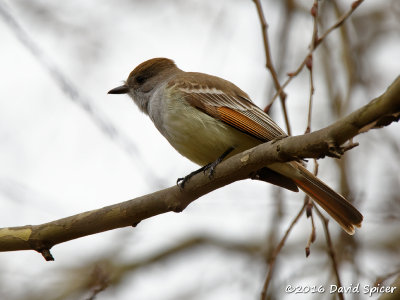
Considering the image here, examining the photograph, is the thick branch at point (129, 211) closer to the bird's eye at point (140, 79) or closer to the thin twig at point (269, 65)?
the thin twig at point (269, 65)

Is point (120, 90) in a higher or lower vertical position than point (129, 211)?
higher

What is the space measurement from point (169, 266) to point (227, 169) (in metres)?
4.11

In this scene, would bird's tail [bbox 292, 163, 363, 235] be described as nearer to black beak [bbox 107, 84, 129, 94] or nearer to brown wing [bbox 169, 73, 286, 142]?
brown wing [bbox 169, 73, 286, 142]

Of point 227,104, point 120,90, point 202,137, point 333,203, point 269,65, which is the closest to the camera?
point 269,65

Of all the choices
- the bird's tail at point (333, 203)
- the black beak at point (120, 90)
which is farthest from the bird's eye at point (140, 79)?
the bird's tail at point (333, 203)

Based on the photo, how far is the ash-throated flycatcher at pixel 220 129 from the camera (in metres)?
4.97

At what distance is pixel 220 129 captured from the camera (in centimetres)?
522

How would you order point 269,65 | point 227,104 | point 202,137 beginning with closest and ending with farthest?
1. point 269,65
2. point 202,137
3. point 227,104

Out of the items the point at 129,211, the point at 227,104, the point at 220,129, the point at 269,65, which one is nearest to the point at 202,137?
the point at 220,129

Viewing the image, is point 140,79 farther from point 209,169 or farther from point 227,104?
point 209,169

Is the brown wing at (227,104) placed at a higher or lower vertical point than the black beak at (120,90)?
lower

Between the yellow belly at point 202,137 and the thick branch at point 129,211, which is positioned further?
the yellow belly at point 202,137

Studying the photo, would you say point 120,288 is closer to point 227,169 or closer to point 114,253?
point 114,253

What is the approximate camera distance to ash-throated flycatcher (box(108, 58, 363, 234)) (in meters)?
4.97
